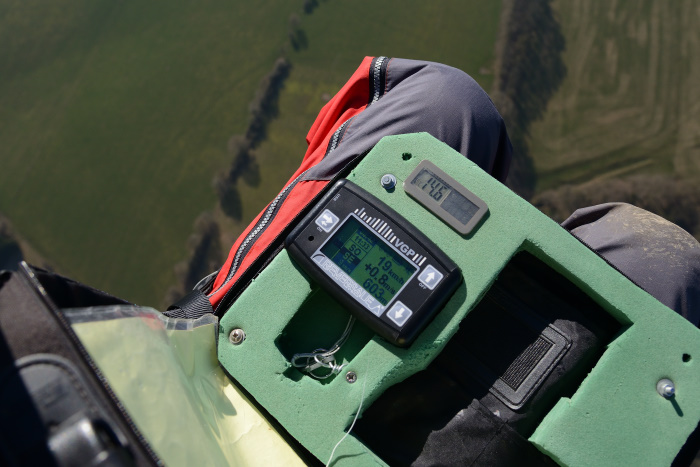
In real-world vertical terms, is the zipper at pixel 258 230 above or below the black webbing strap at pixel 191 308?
above

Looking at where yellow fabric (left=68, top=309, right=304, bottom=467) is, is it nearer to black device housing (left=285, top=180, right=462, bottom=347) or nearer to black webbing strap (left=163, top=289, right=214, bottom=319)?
black webbing strap (left=163, top=289, right=214, bottom=319)

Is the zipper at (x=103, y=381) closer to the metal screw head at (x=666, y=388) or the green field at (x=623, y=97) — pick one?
the metal screw head at (x=666, y=388)

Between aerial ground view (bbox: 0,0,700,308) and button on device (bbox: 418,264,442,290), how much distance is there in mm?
6585

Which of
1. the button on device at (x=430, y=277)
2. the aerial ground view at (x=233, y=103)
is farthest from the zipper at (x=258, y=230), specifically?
the aerial ground view at (x=233, y=103)

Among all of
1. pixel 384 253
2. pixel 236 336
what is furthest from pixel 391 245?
pixel 236 336

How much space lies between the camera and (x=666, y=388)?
1089 millimetres

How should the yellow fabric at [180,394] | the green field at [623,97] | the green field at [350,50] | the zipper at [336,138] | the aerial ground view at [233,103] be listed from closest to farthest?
1. the yellow fabric at [180,394]
2. the zipper at [336,138]
3. the green field at [623,97]
4. the aerial ground view at [233,103]
5. the green field at [350,50]

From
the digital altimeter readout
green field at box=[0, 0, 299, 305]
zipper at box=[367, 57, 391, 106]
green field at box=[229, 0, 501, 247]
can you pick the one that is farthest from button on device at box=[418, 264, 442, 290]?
green field at box=[0, 0, 299, 305]

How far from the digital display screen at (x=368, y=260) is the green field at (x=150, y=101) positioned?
7427mm

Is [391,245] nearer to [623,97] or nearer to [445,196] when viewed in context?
[445,196]

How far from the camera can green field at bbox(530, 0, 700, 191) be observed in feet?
23.2

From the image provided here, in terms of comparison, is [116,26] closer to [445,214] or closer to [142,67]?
[142,67]

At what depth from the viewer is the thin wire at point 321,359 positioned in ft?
3.89

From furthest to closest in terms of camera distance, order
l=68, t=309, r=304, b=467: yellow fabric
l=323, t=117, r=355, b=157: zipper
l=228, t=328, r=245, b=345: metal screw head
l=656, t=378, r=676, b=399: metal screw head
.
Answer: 1. l=323, t=117, r=355, b=157: zipper
2. l=228, t=328, r=245, b=345: metal screw head
3. l=656, t=378, r=676, b=399: metal screw head
4. l=68, t=309, r=304, b=467: yellow fabric
